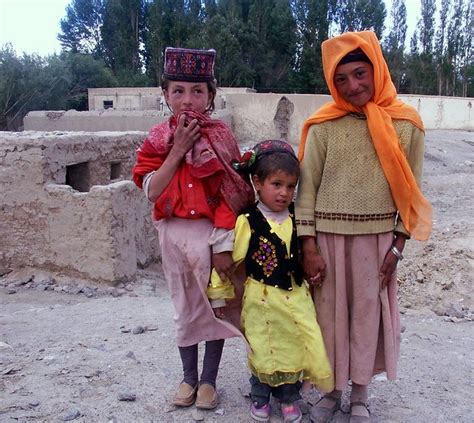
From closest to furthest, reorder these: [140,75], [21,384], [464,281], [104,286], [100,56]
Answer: [21,384]
[104,286]
[464,281]
[140,75]
[100,56]

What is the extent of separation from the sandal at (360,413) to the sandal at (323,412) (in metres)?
0.08

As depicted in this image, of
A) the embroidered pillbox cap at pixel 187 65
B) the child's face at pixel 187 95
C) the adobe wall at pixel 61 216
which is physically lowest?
the adobe wall at pixel 61 216

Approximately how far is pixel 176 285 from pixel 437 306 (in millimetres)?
3490

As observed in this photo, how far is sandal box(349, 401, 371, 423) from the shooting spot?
2.37m

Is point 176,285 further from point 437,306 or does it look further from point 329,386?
point 437,306

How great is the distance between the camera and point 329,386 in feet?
7.48

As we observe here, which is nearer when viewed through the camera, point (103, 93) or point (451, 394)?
point (451, 394)

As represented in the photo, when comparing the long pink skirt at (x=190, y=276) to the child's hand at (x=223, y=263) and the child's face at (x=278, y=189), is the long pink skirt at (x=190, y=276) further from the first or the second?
the child's face at (x=278, y=189)

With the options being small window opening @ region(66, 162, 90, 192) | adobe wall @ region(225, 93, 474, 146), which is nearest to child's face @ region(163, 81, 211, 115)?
small window opening @ region(66, 162, 90, 192)

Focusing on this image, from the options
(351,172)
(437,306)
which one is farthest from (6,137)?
(437,306)

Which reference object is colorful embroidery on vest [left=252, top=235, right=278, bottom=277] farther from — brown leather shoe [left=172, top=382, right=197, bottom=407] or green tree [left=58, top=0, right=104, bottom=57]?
green tree [left=58, top=0, right=104, bottom=57]

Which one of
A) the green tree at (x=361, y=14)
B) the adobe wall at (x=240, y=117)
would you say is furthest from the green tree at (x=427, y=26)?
the adobe wall at (x=240, y=117)

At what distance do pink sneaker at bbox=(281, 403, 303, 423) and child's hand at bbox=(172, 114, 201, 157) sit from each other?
113 cm

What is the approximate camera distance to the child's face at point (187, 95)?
7.21 feet
